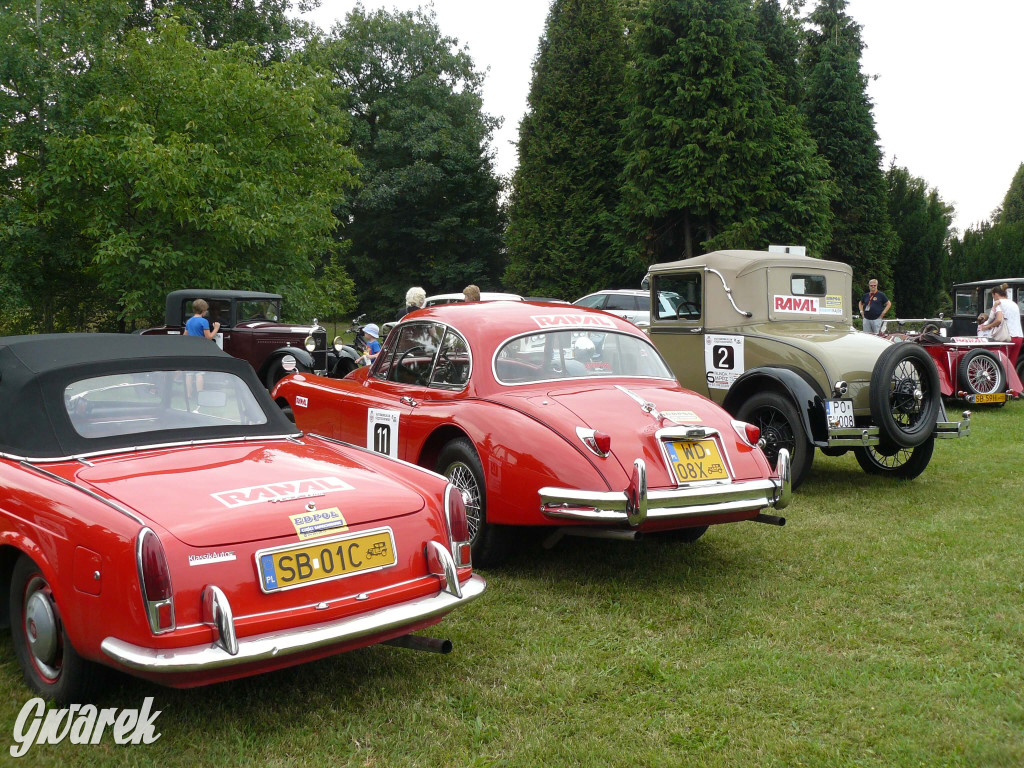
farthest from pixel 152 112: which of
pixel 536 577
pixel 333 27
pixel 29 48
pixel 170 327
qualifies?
pixel 333 27

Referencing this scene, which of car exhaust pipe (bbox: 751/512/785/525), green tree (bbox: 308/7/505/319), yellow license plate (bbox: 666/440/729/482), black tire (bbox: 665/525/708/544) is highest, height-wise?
green tree (bbox: 308/7/505/319)

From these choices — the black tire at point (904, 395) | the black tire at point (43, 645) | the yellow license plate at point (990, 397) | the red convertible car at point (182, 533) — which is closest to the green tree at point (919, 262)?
the yellow license plate at point (990, 397)

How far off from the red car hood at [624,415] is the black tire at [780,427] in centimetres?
203

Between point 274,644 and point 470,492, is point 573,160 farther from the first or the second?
point 274,644

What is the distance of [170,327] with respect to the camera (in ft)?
45.7

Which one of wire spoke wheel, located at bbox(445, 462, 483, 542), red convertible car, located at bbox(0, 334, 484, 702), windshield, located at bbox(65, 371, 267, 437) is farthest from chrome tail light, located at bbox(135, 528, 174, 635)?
wire spoke wheel, located at bbox(445, 462, 483, 542)

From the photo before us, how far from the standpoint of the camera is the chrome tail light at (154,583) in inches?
118

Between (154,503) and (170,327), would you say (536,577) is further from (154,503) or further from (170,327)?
(170,327)

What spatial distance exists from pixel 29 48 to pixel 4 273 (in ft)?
15.8

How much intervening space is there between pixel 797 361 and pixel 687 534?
259 centimetres

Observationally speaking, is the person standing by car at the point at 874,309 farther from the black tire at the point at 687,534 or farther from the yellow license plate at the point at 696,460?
the yellow license plate at the point at 696,460

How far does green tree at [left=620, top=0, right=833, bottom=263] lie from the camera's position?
92.9 feet

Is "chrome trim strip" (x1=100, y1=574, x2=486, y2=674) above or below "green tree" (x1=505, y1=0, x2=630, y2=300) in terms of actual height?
below

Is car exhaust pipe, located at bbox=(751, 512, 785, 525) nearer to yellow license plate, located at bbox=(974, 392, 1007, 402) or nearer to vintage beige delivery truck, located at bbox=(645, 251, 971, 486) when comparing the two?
vintage beige delivery truck, located at bbox=(645, 251, 971, 486)
